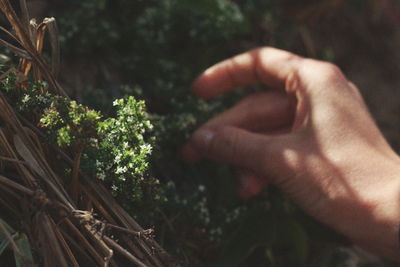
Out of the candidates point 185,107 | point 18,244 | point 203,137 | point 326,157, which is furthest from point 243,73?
point 18,244

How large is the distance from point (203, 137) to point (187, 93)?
14.7 inches

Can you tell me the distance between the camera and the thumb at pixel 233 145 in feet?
6.08

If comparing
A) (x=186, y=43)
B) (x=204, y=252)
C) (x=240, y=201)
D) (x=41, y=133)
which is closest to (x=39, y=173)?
A: (x=41, y=133)

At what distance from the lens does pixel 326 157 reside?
1.78 metres

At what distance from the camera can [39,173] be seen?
1.26 metres

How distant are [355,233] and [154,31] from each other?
1328 millimetres

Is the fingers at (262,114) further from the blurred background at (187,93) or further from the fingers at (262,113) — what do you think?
the blurred background at (187,93)

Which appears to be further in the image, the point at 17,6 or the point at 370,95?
the point at 370,95

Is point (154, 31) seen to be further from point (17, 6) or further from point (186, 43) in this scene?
point (17, 6)

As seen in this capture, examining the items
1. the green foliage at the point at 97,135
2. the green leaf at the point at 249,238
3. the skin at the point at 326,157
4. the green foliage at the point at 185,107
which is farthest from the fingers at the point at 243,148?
the green foliage at the point at 97,135

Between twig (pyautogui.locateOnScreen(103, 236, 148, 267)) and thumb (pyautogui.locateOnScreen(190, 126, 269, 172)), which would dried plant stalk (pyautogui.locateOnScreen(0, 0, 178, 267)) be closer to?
twig (pyautogui.locateOnScreen(103, 236, 148, 267))

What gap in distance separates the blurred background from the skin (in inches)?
5.4

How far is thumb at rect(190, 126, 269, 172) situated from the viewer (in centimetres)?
185

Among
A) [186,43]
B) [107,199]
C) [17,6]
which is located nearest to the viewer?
[107,199]
